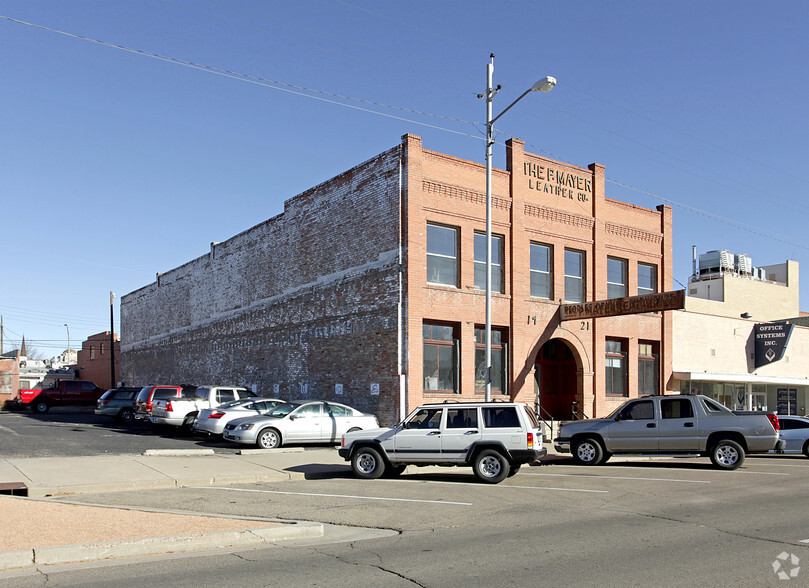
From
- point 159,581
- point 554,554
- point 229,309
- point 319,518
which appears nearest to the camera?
point 159,581

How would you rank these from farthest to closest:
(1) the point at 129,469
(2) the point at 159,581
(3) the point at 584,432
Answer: (3) the point at 584,432, (1) the point at 129,469, (2) the point at 159,581

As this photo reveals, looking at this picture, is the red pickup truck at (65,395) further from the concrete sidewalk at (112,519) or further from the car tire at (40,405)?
the concrete sidewalk at (112,519)

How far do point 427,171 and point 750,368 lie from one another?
71.0 feet

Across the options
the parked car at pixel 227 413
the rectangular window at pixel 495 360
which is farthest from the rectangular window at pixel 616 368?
the parked car at pixel 227 413

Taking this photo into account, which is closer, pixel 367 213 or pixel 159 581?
pixel 159 581

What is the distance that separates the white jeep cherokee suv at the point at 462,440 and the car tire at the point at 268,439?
5.67m

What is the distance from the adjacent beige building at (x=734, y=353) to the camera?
3294cm

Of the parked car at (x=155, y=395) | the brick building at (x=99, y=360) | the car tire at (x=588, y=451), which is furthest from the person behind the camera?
the brick building at (x=99, y=360)

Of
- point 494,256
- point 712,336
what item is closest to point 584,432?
point 494,256

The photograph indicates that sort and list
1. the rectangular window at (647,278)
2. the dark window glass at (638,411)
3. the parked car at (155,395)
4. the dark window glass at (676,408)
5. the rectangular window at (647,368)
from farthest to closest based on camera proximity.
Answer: the rectangular window at (647,278)
the rectangular window at (647,368)
the parked car at (155,395)
the dark window glass at (638,411)
the dark window glass at (676,408)

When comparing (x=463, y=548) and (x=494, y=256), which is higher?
Answer: (x=494, y=256)

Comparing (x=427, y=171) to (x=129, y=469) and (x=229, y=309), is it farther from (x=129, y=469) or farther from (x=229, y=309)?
(x=229, y=309)

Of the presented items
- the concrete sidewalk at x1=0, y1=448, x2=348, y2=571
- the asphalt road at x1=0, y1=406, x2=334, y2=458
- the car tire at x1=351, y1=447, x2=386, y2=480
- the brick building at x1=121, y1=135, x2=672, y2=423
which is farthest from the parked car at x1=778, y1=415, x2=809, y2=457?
the asphalt road at x1=0, y1=406, x2=334, y2=458

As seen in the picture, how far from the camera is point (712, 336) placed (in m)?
34.3
